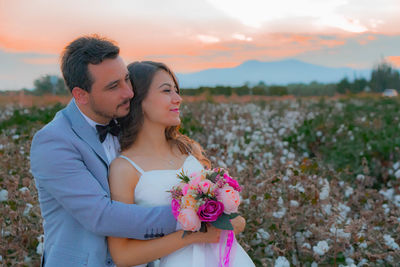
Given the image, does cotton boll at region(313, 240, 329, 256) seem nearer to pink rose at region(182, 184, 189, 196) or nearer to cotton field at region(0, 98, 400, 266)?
cotton field at region(0, 98, 400, 266)

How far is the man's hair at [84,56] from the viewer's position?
105 inches

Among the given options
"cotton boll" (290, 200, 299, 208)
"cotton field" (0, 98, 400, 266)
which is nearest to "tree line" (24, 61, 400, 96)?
"cotton field" (0, 98, 400, 266)

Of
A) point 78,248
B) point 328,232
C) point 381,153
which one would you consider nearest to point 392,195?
point 381,153

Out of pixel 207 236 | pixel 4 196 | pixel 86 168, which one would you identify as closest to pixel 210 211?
pixel 207 236

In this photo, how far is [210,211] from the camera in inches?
91.2

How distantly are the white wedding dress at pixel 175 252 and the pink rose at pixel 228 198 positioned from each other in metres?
0.39

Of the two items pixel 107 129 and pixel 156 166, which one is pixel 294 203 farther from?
pixel 107 129

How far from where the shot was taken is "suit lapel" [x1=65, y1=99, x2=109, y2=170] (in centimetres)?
262

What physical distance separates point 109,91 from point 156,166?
0.56 m

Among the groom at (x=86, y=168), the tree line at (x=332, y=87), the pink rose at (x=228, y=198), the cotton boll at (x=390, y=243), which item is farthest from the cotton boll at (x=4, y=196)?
the tree line at (x=332, y=87)

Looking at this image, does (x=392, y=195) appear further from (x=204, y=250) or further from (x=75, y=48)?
(x=75, y=48)

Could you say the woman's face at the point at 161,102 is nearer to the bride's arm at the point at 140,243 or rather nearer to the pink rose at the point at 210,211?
the bride's arm at the point at 140,243

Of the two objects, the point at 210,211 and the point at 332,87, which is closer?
the point at 210,211

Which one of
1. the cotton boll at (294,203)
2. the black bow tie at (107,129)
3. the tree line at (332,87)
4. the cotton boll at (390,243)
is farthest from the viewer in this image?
the tree line at (332,87)
